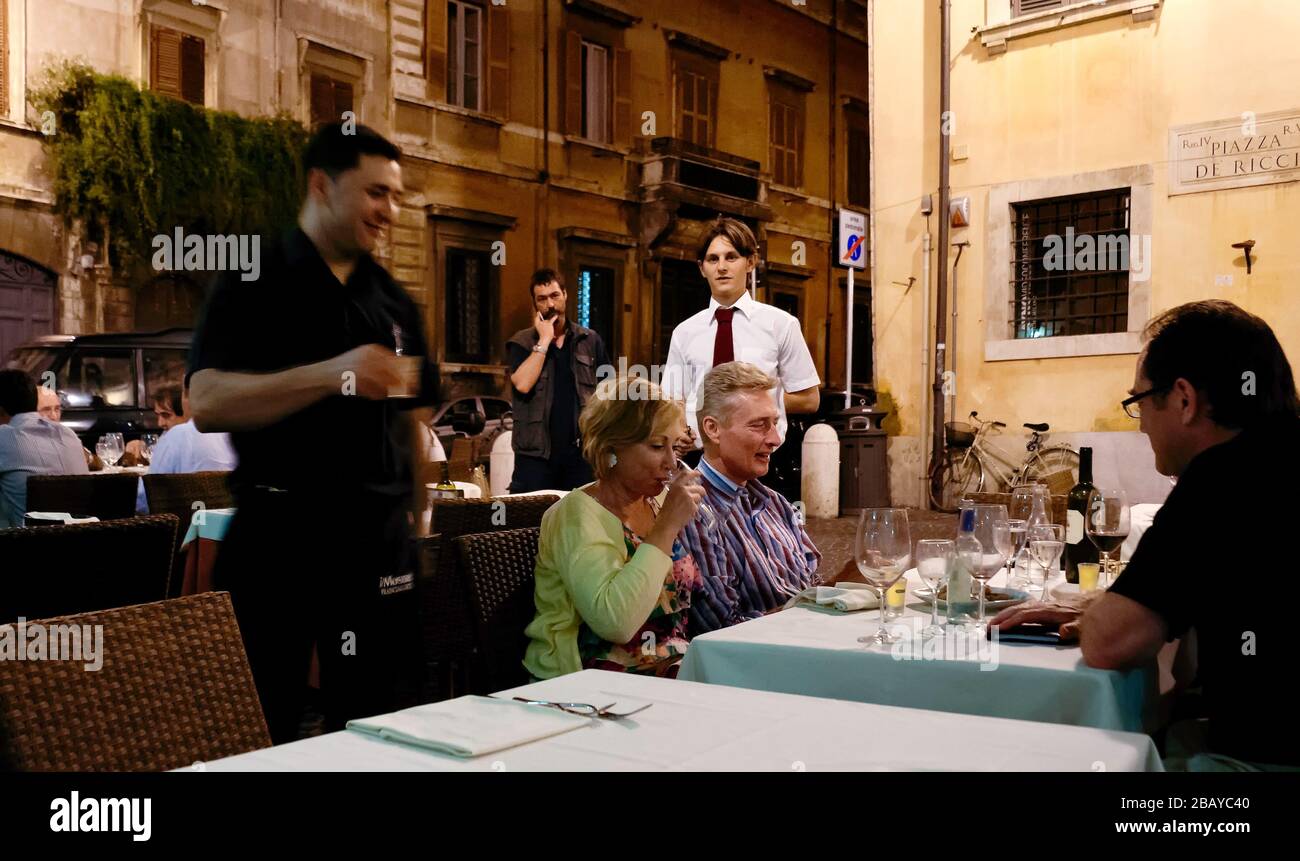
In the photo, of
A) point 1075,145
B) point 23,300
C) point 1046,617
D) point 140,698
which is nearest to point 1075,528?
point 1046,617

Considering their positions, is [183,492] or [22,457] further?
[22,457]

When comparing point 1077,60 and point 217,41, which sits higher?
point 217,41

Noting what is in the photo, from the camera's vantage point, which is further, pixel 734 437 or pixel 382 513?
pixel 734 437

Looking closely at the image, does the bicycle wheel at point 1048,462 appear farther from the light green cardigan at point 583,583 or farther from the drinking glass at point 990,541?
the light green cardigan at point 583,583

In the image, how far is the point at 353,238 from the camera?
6.82 ft

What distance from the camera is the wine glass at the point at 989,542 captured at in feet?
6.63

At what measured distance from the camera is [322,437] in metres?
1.97

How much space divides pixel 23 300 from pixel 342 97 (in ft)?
15.2

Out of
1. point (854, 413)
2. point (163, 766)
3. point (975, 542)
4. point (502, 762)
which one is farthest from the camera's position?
point (854, 413)

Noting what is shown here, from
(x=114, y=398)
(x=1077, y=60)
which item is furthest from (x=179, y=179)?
(x=1077, y=60)

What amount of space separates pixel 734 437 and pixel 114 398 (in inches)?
333

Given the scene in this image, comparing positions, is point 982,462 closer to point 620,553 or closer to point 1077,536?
point 1077,536

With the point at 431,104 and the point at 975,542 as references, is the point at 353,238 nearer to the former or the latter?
the point at 975,542

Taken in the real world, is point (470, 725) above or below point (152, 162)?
below
